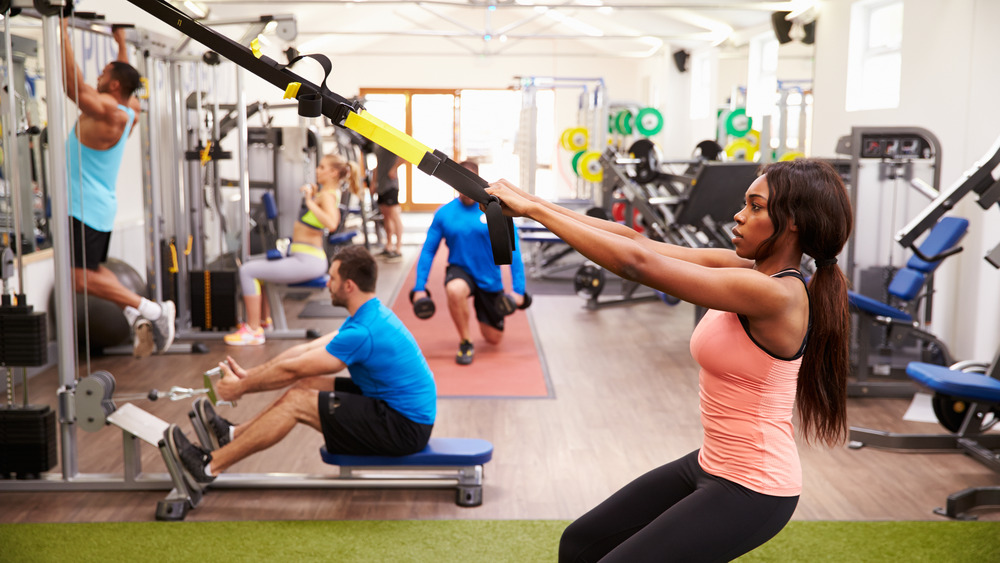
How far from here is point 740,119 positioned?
9805 millimetres

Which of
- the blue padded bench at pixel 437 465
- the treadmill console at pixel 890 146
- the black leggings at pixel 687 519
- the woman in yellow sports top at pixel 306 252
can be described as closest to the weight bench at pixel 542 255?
the woman in yellow sports top at pixel 306 252

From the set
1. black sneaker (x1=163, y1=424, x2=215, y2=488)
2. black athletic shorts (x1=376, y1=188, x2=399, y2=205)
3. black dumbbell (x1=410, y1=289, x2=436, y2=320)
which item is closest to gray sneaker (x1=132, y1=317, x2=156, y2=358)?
black sneaker (x1=163, y1=424, x2=215, y2=488)

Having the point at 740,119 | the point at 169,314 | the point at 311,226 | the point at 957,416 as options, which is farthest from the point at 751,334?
the point at 740,119

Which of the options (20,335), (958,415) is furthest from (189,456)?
(958,415)

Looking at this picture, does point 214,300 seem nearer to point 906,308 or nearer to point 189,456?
point 189,456

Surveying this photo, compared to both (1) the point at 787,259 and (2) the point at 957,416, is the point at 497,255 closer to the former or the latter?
(1) the point at 787,259

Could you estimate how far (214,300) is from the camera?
18.7 feet

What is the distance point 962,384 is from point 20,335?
11.6 feet

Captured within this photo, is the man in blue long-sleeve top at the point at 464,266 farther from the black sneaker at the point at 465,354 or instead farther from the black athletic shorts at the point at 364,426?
the black athletic shorts at the point at 364,426

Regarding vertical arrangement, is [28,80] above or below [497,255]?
above

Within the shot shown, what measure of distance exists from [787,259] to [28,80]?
4578mm

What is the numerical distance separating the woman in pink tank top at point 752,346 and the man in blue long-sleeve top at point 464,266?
11.6ft

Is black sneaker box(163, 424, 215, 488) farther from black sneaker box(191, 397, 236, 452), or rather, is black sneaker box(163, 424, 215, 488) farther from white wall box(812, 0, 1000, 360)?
white wall box(812, 0, 1000, 360)

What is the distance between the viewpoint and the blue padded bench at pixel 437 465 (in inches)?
121
